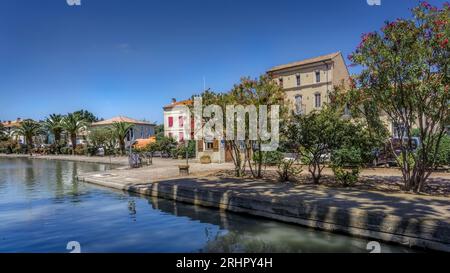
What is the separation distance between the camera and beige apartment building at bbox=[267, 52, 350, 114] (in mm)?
41781

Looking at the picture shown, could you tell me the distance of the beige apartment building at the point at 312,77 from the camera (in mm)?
41781

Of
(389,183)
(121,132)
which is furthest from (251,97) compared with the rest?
(121,132)

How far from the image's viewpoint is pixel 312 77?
43.3 metres

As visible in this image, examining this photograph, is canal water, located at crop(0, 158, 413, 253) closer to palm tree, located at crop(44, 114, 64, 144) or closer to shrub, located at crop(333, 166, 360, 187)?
shrub, located at crop(333, 166, 360, 187)

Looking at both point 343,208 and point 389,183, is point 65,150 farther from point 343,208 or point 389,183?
point 343,208

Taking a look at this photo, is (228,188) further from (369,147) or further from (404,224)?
(404,224)

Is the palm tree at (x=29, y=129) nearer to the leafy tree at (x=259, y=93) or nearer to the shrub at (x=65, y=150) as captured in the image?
the shrub at (x=65, y=150)

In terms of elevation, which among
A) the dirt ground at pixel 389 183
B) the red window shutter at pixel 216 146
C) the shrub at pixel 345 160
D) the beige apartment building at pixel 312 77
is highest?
the beige apartment building at pixel 312 77

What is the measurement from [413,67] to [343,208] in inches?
190

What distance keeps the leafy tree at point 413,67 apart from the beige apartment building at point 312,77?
96.4ft

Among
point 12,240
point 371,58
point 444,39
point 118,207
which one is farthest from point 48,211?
point 444,39

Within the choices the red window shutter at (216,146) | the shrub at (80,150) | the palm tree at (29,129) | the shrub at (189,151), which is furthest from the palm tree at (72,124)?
the red window shutter at (216,146)

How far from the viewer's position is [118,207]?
12523mm

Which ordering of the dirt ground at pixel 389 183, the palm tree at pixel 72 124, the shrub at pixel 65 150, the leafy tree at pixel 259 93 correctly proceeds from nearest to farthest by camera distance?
the dirt ground at pixel 389 183, the leafy tree at pixel 259 93, the palm tree at pixel 72 124, the shrub at pixel 65 150
